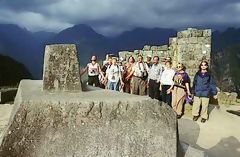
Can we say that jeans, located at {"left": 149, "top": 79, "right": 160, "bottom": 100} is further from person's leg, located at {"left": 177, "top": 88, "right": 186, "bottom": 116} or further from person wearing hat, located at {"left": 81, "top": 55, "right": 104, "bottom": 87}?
person wearing hat, located at {"left": 81, "top": 55, "right": 104, "bottom": 87}

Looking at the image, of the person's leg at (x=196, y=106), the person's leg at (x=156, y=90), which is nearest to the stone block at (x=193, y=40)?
the person's leg at (x=156, y=90)

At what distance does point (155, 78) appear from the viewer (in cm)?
1097

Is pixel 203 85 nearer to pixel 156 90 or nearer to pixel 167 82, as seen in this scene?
pixel 167 82

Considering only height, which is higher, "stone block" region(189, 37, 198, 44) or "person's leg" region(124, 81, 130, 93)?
"stone block" region(189, 37, 198, 44)

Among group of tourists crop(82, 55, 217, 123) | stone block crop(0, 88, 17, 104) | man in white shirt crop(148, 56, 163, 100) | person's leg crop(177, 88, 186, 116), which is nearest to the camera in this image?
group of tourists crop(82, 55, 217, 123)

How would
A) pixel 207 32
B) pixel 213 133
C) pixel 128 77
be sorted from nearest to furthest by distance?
pixel 213 133 < pixel 128 77 < pixel 207 32

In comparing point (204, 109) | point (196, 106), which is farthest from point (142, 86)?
point (204, 109)

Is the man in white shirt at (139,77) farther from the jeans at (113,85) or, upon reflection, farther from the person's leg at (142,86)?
the jeans at (113,85)

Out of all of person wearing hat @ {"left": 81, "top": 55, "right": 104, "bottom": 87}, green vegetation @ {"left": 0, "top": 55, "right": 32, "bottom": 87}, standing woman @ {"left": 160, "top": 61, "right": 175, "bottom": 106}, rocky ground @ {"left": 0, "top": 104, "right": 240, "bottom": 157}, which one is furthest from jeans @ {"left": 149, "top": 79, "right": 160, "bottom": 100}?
green vegetation @ {"left": 0, "top": 55, "right": 32, "bottom": 87}

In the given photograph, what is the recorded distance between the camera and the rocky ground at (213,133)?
867cm

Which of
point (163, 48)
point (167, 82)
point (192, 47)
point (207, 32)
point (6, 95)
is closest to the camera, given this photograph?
point (167, 82)

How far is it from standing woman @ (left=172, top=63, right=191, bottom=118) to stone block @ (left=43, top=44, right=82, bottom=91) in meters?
5.21

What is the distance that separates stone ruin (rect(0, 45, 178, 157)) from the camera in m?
4.59

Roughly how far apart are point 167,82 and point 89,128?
5996 millimetres
